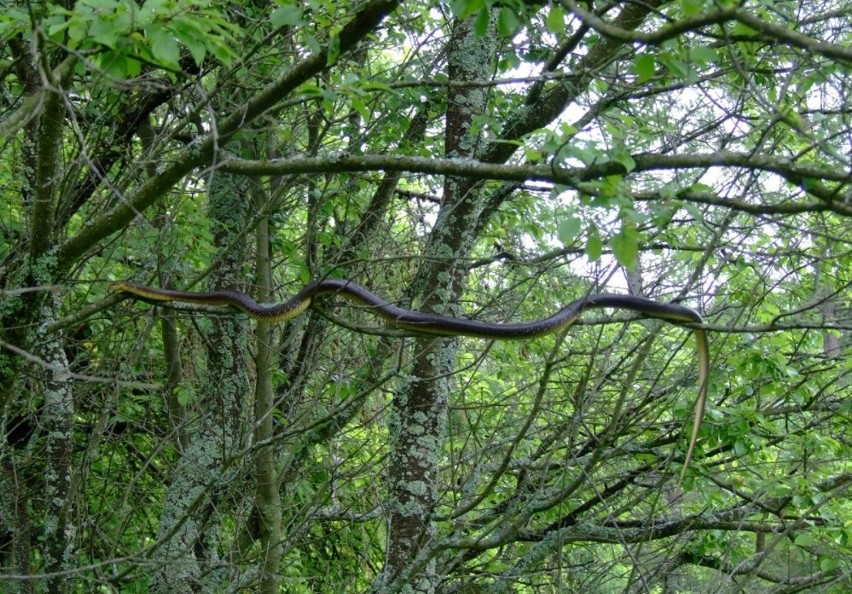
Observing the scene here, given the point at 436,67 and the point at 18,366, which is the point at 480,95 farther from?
the point at 18,366

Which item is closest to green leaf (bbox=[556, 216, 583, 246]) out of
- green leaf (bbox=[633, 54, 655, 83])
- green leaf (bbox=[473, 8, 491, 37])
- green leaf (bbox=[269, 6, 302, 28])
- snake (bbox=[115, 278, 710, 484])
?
green leaf (bbox=[633, 54, 655, 83])

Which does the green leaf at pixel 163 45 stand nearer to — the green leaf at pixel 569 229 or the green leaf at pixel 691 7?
the green leaf at pixel 569 229

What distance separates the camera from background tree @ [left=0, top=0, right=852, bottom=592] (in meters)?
3.54

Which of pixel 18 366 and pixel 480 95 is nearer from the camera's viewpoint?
pixel 18 366

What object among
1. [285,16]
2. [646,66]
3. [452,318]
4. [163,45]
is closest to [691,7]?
[646,66]

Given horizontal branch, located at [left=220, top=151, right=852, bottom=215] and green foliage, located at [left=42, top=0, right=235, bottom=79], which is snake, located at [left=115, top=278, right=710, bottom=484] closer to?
horizontal branch, located at [left=220, top=151, right=852, bottom=215]

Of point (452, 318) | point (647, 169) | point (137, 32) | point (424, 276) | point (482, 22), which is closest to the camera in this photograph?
point (647, 169)

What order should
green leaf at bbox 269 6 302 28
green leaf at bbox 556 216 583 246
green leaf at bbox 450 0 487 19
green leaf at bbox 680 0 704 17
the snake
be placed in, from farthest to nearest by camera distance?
the snake, green leaf at bbox 269 6 302 28, green leaf at bbox 450 0 487 19, green leaf at bbox 556 216 583 246, green leaf at bbox 680 0 704 17

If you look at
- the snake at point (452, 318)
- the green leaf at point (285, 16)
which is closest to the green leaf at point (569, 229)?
the green leaf at point (285, 16)

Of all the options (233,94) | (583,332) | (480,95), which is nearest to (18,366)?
(233,94)

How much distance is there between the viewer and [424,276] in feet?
18.6

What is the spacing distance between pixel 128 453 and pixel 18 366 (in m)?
2.94

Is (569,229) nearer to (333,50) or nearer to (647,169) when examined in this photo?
(647,169)

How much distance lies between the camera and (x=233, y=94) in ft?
19.9
